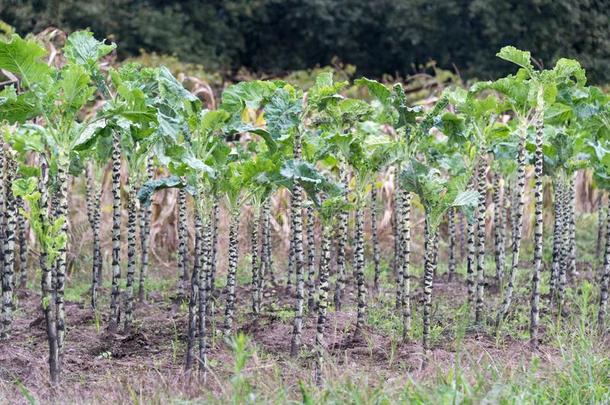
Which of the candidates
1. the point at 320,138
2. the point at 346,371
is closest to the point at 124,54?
the point at 320,138

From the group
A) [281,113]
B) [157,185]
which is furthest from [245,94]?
[157,185]

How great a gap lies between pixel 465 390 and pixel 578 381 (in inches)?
34.4

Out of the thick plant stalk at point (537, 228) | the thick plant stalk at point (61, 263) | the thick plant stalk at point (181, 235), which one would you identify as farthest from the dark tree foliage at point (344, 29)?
the thick plant stalk at point (61, 263)

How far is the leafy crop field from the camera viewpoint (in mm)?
5371

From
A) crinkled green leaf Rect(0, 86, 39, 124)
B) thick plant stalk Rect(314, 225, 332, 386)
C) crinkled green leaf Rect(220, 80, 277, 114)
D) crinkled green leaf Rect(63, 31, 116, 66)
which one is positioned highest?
crinkled green leaf Rect(63, 31, 116, 66)

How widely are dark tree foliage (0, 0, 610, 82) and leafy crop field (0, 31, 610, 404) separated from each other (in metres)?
13.5

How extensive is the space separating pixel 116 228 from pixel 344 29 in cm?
1917

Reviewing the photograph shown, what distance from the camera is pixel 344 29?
25250 mm

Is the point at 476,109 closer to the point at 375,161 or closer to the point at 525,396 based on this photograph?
the point at 375,161

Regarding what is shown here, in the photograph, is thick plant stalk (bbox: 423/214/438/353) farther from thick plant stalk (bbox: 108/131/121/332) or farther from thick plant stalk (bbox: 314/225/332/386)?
thick plant stalk (bbox: 108/131/121/332)

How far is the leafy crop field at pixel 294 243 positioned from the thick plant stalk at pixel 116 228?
0.01 metres

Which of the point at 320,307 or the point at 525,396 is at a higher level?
the point at 320,307

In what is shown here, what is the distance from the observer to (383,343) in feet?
21.9

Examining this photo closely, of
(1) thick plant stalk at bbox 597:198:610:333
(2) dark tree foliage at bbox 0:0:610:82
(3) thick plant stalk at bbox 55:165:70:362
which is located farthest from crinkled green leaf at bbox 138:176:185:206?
(2) dark tree foliage at bbox 0:0:610:82
